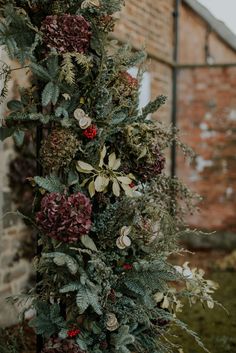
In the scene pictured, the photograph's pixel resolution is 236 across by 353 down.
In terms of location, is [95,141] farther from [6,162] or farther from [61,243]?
[6,162]

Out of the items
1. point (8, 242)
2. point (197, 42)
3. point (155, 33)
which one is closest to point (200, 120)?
point (155, 33)

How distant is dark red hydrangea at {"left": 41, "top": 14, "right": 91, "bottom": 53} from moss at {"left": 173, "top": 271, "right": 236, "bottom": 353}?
2545 mm

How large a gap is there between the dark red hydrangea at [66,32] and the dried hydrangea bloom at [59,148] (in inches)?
14.6

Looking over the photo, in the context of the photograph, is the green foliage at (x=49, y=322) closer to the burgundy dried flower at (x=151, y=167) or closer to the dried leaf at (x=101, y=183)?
the dried leaf at (x=101, y=183)

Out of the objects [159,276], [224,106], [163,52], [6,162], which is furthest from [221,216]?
[159,276]

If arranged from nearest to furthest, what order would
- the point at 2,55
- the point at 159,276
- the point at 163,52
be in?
1. the point at 159,276
2. the point at 2,55
3. the point at 163,52

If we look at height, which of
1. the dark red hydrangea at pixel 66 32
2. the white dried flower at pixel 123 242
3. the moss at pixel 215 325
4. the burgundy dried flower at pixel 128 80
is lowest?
the moss at pixel 215 325

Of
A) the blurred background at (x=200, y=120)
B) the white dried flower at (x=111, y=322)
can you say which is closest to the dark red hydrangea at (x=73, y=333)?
the white dried flower at (x=111, y=322)

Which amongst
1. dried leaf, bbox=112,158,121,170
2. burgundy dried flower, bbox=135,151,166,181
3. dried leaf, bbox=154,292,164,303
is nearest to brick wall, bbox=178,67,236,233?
dried leaf, bbox=154,292,164,303

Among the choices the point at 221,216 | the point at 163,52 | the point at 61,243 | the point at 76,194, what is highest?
the point at 163,52

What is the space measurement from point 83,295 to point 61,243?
26 cm

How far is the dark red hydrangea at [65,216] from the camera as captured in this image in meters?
2.43

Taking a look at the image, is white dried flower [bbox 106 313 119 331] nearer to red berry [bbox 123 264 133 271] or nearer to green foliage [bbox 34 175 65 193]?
red berry [bbox 123 264 133 271]

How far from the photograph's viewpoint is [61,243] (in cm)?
258
